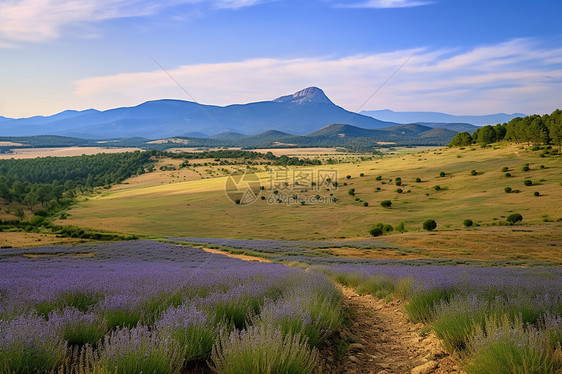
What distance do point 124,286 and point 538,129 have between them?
9582 cm

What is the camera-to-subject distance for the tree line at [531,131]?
7494 centimetres

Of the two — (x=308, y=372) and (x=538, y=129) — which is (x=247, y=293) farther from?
(x=538, y=129)

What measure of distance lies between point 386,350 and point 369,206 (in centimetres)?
5767

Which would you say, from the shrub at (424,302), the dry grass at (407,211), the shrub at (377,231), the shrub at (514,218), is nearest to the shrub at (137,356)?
the shrub at (424,302)

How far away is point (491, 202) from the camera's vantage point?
2100 inches

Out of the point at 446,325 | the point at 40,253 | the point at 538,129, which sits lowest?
the point at 40,253

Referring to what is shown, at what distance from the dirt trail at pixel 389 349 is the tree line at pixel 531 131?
85.7 meters

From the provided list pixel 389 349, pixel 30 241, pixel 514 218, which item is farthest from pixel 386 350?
pixel 514 218

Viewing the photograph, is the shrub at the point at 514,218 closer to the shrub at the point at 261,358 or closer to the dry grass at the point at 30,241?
the shrub at the point at 261,358

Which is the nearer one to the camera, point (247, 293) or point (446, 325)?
point (446, 325)

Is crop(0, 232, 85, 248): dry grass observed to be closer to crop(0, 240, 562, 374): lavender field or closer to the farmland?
the farmland

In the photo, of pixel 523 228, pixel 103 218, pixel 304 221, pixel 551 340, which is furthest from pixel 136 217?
pixel 551 340

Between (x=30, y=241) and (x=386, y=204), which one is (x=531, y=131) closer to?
(x=386, y=204)

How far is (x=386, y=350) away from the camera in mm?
6152
